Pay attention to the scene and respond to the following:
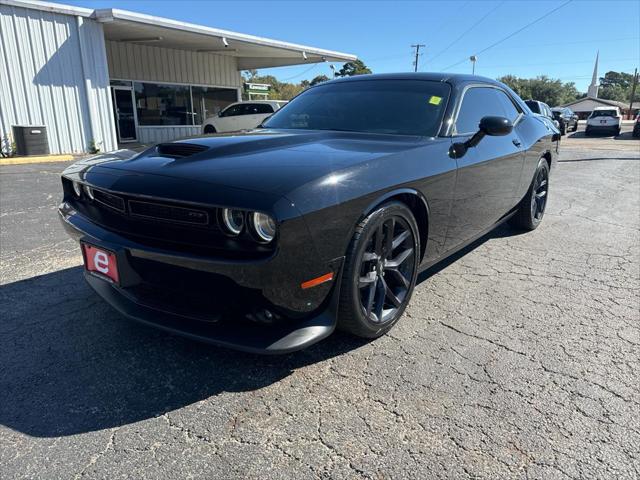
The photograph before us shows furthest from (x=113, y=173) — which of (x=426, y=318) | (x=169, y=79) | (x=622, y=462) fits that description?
(x=169, y=79)

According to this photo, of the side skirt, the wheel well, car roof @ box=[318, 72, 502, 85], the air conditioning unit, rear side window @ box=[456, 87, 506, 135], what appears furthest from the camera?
the air conditioning unit

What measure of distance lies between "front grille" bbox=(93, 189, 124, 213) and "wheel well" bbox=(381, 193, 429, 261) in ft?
4.60

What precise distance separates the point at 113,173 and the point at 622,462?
8.39ft

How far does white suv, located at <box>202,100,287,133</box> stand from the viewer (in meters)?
15.0

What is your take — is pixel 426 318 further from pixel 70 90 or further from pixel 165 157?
pixel 70 90

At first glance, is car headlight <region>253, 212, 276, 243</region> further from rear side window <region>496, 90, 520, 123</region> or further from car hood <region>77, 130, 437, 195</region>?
rear side window <region>496, 90, 520, 123</region>

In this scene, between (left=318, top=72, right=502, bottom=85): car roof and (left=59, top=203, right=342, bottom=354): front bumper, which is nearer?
(left=59, top=203, right=342, bottom=354): front bumper

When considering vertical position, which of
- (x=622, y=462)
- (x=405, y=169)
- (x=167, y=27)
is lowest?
(x=622, y=462)

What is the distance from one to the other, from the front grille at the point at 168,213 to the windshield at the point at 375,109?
1521mm

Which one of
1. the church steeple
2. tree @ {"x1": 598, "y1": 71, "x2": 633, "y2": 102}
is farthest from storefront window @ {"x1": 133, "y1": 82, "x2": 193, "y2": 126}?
tree @ {"x1": 598, "y1": 71, "x2": 633, "y2": 102}

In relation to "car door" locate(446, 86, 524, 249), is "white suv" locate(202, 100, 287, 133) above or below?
above

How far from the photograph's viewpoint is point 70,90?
40.0ft

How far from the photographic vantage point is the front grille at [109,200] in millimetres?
2219

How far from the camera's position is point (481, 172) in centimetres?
330
